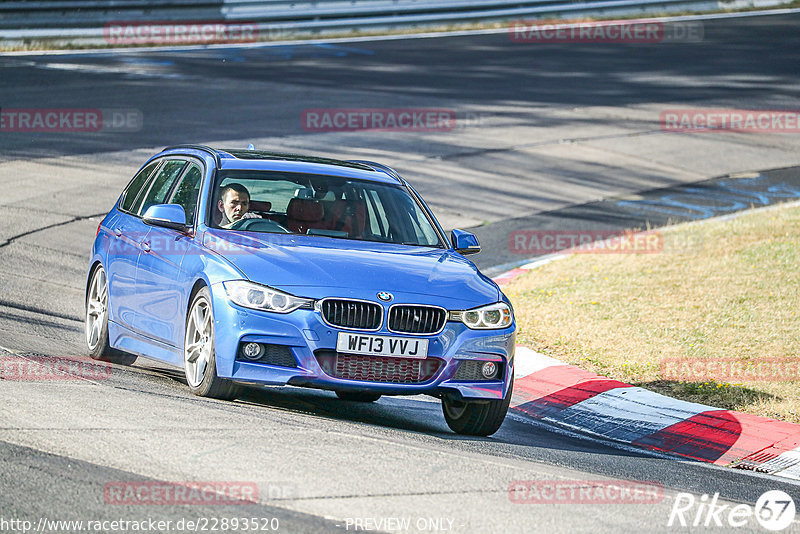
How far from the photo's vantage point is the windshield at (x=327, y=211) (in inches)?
324

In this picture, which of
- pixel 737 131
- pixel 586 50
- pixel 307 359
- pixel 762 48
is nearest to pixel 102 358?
pixel 307 359

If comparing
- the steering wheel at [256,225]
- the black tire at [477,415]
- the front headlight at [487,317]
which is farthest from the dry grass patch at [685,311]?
the steering wheel at [256,225]

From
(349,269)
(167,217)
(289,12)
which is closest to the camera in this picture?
(349,269)

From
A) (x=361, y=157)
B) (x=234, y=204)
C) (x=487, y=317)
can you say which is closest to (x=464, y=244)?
(x=487, y=317)

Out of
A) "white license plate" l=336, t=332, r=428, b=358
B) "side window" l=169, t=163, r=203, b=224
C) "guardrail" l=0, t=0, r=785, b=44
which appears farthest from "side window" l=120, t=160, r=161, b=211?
"guardrail" l=0, t=0, r=785, b=44

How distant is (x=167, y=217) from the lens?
7984 mm

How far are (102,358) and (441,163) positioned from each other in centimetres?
1173

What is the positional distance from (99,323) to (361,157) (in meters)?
11.3

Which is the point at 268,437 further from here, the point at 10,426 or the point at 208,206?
the point at 208,206

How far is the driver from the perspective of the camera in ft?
27.0

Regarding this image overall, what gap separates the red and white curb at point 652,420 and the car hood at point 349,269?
5.34 ft

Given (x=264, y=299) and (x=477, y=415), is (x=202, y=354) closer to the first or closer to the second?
(x=264, y=299)

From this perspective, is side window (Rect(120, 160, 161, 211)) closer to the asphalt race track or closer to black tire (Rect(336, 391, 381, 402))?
the asphalt race track

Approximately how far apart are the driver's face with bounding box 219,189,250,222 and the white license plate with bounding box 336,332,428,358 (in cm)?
164
